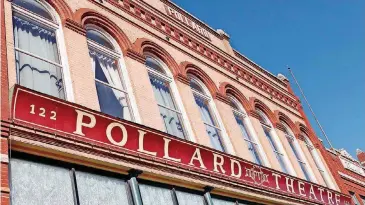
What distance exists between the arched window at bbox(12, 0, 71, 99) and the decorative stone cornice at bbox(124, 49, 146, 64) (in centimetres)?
191

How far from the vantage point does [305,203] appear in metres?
12.6

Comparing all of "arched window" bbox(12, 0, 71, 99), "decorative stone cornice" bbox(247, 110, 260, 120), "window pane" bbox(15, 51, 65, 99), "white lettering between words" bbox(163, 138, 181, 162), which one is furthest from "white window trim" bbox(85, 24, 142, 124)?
"decorative stone cornice" bbox(247, 110, 260, 120)

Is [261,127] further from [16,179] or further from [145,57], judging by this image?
[16,179]

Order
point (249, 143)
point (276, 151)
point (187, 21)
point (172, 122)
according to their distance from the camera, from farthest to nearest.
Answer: point (187, 21) < point (276, 151) < point (249, 143) < point (172, 122)

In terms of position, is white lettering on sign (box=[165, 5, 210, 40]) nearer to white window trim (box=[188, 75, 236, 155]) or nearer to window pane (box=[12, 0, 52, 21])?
white window trim (box=[188, 75, 236, 155])

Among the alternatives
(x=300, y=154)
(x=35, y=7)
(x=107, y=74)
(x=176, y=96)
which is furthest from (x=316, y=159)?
(x=35, y=7)

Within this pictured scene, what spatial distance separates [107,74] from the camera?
923 cm

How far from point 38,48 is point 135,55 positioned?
272 centimetres

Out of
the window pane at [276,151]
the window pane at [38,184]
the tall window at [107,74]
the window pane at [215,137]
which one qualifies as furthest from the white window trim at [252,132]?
the window pane at [38,184]

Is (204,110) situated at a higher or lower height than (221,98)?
lower

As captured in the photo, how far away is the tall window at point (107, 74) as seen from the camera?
8.64 m

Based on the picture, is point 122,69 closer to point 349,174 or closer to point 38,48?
point 38,48

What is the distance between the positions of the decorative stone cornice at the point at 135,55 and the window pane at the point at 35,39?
2.00 m

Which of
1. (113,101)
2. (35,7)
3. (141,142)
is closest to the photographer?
(141,142)
